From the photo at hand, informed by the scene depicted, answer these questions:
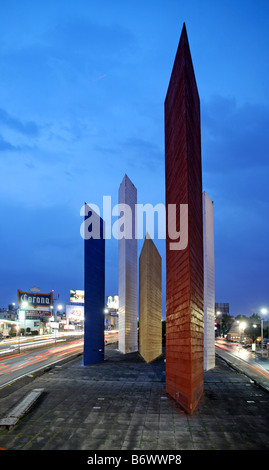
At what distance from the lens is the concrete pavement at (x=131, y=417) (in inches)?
349

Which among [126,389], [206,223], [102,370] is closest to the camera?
[126,389]

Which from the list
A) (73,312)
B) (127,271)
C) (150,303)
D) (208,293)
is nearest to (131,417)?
(208,293)

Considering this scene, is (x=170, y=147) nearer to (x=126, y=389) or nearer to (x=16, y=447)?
(x=126, y=389)

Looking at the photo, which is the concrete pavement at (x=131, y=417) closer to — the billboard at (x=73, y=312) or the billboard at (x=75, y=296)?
the billboard at (x=75, y=296)

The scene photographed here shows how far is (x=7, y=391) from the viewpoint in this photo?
15.9m

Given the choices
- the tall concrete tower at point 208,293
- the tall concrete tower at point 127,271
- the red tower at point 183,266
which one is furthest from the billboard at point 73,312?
the red tower at point 183,266

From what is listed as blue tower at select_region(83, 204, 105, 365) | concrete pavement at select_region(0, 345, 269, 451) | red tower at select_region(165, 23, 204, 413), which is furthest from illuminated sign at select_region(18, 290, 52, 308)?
red tower at select_region(165, 23, 204, 413)

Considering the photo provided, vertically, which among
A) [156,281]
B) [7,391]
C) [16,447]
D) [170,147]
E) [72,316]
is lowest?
[72,316]

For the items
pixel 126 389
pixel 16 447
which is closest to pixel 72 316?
pixel 126 389

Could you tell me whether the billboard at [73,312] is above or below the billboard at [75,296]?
below

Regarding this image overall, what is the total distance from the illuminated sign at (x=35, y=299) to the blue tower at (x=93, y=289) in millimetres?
42433

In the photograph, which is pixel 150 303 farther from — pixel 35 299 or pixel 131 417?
pixel 35 299

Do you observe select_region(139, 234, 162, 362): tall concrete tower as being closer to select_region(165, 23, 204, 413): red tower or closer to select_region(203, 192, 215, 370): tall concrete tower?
select_region(203, 192, 215, 370): tall concrete tower
